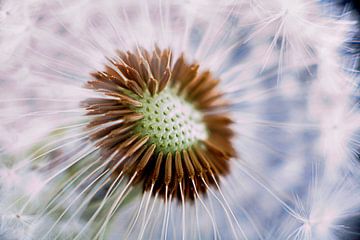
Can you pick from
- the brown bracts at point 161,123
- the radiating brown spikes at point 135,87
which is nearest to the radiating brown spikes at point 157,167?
the brown bracts at point 161,123

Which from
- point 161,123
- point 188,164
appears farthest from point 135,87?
point 188,164

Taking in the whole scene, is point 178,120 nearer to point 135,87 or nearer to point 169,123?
point 169,123

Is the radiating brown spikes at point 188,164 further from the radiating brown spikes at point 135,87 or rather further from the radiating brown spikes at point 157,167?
the radiating brown spikes at point 135,87

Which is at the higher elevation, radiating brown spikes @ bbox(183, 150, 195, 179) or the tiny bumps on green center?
the tiny bumps on green center

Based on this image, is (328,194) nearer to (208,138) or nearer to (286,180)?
(286,180)

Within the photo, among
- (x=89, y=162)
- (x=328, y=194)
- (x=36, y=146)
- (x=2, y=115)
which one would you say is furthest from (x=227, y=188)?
(x=2, y=115)

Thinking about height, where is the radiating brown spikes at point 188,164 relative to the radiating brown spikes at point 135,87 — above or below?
below

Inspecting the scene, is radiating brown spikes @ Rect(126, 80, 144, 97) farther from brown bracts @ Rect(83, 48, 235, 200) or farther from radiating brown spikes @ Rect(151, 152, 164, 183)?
radiating brown spikes @ Rect(151, 152, 164, 183)

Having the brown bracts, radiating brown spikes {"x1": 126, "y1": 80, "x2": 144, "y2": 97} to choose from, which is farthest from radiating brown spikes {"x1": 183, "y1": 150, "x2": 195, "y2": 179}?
radiating brown spikes {"x1": 126, "y1": 80, "x2": 144, "y2": 97}
